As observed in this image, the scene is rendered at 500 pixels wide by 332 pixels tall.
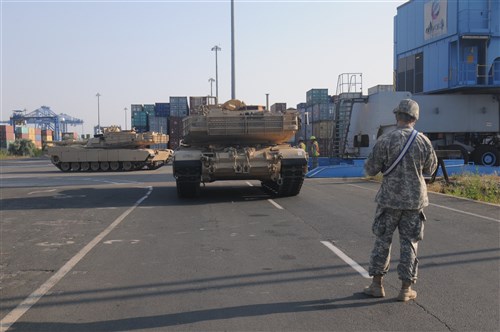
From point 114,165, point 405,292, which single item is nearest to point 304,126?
point 114,165

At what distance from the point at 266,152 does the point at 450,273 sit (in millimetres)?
8220

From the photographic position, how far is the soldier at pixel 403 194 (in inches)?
196

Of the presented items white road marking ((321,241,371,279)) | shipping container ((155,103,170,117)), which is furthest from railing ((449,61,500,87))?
shipping container ((155,103,170,117))

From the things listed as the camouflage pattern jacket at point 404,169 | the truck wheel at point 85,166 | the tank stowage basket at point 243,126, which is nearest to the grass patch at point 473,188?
the tank stowage basket at point 243,126

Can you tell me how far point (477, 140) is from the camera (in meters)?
22.7

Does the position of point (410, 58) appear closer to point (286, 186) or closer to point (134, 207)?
point (286, 186)

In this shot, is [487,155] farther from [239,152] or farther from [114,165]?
[114,165]

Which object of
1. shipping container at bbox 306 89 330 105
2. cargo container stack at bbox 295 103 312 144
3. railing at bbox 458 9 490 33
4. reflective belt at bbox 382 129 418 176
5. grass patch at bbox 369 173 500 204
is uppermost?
railing at bbox 458 9 490 33

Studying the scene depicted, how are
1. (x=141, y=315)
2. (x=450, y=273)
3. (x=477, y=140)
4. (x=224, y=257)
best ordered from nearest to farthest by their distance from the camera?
(x=141, y=315)
(x=450, y=273)
(x=224, y=257)
(x=477, y=140)

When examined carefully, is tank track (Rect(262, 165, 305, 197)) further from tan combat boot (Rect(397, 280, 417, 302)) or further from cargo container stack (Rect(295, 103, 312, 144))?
tan combat boot (Rect(397, 280, 417, 302))

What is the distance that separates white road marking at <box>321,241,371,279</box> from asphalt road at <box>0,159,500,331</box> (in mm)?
15

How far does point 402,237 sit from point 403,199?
0.40 m

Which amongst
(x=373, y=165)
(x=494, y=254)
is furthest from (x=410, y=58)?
(x=373, y=165)

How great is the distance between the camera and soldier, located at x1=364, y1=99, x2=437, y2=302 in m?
4.97
